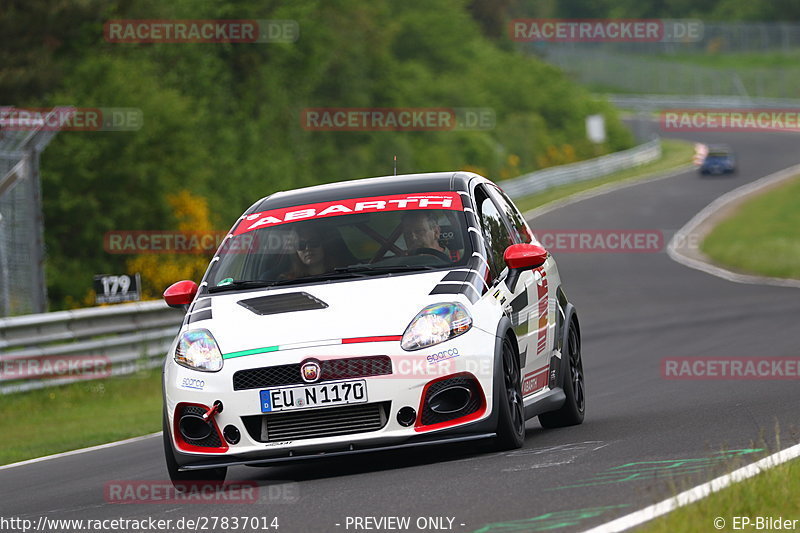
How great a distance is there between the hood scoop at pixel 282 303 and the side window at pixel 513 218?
214cm

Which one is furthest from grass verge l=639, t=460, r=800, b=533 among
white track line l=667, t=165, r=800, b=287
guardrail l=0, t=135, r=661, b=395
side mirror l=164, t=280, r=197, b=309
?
white track line l=667, t=165, r=800, b=287

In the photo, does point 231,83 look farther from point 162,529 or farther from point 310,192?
point 162,529

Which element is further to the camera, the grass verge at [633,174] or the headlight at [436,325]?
the grass verge at [633,174]

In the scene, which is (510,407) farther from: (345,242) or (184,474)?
(184,474)

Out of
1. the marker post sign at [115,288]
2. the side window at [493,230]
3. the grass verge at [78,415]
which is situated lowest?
the grass verge at [78,415]

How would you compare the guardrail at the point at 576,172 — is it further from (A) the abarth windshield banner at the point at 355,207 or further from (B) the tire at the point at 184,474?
(B) the tire at the point at 184,474

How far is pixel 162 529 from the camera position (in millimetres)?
6945

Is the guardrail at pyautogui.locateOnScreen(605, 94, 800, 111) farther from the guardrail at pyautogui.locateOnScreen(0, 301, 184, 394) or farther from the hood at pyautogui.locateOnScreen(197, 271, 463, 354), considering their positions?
the hood at pyautogui.locateOnScreen(197, 271, 463, 354)

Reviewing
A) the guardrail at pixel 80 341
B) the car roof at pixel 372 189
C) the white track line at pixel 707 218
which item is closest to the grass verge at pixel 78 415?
the guardrail at pixel 80 341

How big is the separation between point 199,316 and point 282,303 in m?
0.49

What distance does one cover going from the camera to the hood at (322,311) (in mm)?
8102

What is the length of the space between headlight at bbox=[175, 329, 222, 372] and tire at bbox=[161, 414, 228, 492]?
14.6 inches

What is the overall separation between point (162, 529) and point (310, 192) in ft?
11.2

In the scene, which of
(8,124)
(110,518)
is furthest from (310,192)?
(8,124)
